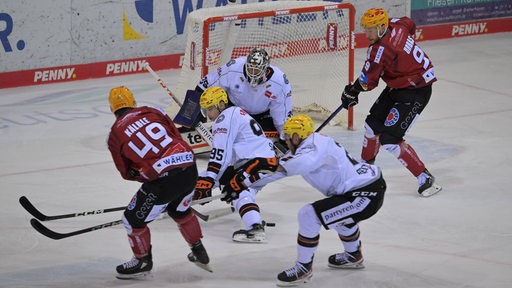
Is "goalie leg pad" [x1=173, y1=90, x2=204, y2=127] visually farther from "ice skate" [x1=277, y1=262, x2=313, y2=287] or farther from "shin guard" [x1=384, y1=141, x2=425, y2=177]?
"ice skate" [x1=277, y1=262, x2=313, y2=287]

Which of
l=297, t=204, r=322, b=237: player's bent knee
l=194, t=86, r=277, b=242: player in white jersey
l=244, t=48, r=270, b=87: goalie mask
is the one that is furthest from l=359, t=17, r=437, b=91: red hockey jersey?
l=297, t=204, r=322, b=237: player's bent knee

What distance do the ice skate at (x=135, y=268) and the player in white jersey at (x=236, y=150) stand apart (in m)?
0.66

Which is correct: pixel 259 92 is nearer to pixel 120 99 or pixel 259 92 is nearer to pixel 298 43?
pixel 120 99

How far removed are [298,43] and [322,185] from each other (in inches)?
157

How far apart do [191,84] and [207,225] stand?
215cm

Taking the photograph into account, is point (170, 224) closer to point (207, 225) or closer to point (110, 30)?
point (207, 225)

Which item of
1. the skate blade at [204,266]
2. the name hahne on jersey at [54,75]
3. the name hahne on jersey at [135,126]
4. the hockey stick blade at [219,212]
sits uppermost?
the name hahne on jersey at [135,126]

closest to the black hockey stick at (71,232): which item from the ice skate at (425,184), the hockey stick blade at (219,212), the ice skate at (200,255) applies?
the hockey stick blade at (219,212)

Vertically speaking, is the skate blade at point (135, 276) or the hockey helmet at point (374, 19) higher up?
the hockey helmet at point (374, 19)

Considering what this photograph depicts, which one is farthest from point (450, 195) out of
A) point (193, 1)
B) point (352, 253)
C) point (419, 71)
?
point (193, 1)

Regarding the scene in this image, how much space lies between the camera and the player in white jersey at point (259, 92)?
295 inches

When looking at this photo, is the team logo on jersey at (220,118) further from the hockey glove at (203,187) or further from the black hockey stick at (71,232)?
the black hockey stick at (71,232)

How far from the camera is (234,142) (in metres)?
6.61

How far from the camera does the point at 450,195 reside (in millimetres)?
7547
